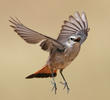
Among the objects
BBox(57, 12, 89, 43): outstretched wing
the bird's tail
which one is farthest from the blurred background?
the bird's tail

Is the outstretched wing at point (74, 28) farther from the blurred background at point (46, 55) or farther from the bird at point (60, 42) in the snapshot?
the blurred background at point (46, 55)

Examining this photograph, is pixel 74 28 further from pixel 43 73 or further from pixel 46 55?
pixel 46 55

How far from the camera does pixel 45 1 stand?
9.01m

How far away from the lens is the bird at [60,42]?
451 centimetres

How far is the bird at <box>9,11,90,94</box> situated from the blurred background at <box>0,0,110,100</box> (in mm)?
1926

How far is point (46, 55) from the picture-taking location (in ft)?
25.8

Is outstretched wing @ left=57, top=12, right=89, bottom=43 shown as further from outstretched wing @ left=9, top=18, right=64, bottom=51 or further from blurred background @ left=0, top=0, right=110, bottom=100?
blurred background @ left=0, top=0, right=110, bottom=100

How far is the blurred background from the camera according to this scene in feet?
23.4

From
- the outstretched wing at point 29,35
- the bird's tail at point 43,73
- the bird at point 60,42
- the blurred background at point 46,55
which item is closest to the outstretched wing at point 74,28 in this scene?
the bird at point 60,42

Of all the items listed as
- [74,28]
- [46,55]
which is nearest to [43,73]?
[74,28]

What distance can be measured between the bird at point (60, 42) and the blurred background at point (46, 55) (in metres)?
1.93

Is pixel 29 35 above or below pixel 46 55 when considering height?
above

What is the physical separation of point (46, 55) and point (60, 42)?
3028mm

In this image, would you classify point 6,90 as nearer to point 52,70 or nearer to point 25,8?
point 25,8
